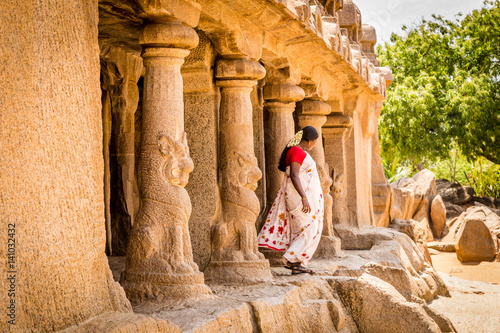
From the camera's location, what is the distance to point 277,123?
7.76 meters

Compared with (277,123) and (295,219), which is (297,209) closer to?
(295,219)

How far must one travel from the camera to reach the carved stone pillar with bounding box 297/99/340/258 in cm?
837

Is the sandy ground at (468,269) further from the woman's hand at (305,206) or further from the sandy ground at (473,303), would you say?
the woman's hand at (305,206)

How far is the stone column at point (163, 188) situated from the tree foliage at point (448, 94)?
1835 cm

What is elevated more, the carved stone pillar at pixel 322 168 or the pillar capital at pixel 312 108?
the pillar capital at pixel 312 108

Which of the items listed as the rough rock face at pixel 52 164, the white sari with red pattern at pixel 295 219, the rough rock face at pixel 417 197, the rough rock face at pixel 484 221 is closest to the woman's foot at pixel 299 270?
the white sari with red pattern at pixel 295 219

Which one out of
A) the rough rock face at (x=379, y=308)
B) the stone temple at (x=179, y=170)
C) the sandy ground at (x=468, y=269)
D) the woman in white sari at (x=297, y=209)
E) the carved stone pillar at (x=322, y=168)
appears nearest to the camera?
the stone temple at (x=179, y=170)

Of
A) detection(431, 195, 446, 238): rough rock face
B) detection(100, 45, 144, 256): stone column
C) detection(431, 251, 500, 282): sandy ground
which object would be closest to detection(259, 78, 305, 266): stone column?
detection(100, 45, 144, 256): stone column

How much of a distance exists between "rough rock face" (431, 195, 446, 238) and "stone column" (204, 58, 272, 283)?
48.0 ft

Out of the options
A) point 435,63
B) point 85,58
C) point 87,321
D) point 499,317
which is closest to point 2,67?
point 85,58

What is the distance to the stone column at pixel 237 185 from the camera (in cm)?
602

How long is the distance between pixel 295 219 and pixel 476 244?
10.4 m

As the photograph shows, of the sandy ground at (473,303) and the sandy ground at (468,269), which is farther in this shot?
the sandy ground at (468,269)

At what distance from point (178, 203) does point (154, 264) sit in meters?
0.48
